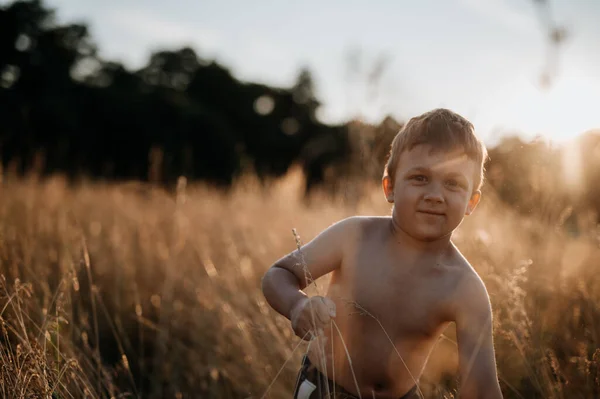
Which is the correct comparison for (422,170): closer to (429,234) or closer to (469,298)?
(429,234)

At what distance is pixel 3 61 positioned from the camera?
19.7 meters

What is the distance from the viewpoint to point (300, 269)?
145 centimetres

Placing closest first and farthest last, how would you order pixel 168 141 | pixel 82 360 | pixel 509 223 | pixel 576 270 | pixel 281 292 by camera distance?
pixel 281 292
pixel 82 360
pixel 576 270
pixel 509 223
pixel 168 141

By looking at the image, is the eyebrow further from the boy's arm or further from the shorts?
the shorts

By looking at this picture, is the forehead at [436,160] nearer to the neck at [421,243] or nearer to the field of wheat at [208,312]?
the neck at [421,243]

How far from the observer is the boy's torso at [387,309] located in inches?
56.6

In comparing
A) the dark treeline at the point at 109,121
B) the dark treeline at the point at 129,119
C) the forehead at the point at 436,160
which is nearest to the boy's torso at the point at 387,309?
the forehead at the point at 436,160

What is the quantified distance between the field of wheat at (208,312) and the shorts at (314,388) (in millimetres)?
118

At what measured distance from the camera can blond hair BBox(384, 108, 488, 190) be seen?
1451 millimetres

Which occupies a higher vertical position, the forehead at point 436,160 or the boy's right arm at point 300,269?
the forehead at point 436,160

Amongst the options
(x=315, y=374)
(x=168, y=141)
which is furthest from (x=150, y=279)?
(x=168, y=141)

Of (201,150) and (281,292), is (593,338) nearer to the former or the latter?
(281,292)

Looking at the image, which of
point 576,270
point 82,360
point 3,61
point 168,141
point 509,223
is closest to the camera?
point 82,360

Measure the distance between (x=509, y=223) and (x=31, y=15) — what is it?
2284 cm
